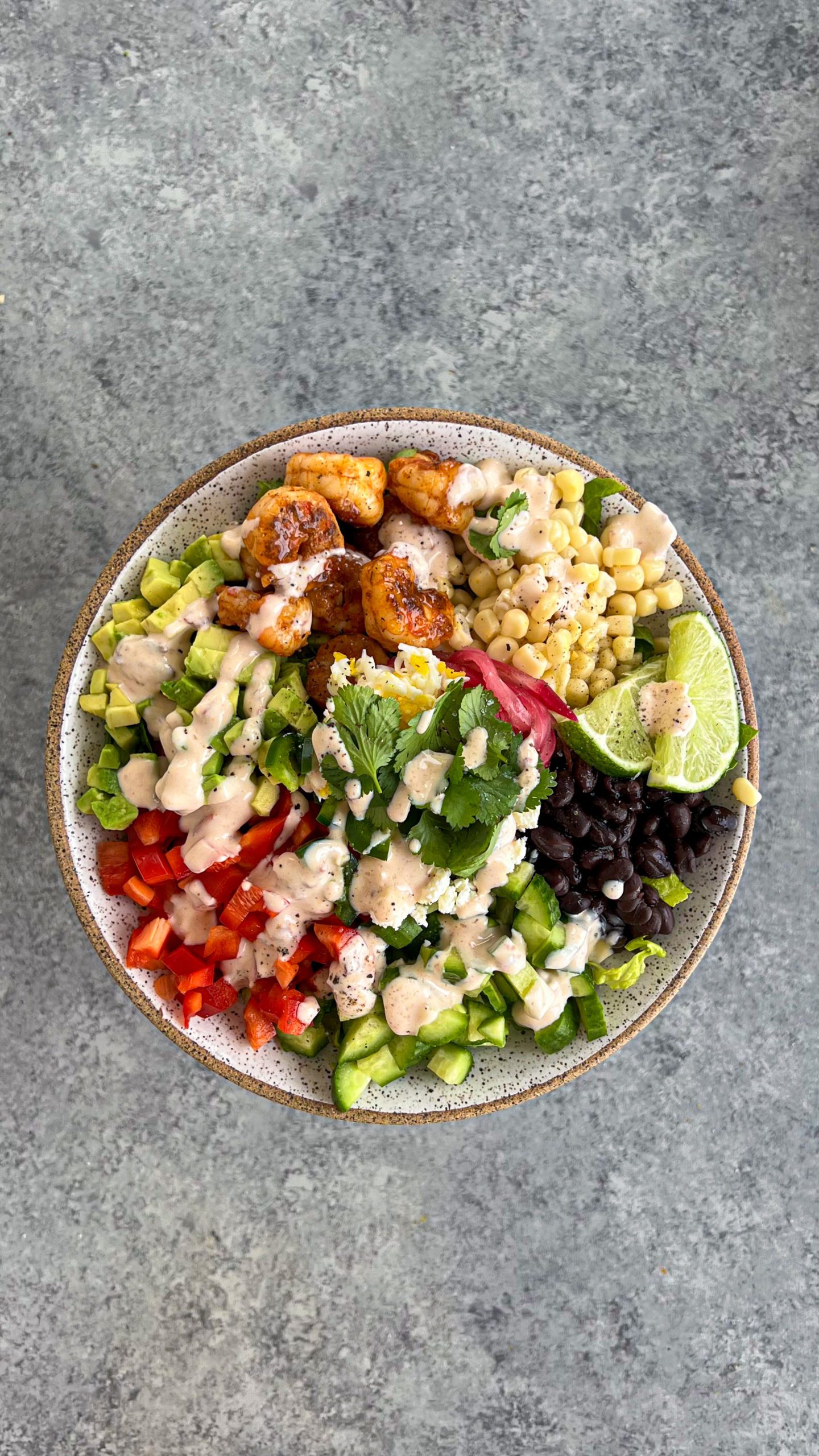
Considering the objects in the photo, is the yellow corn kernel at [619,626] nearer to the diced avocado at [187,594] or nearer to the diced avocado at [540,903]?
the diced avocado at [540,903]

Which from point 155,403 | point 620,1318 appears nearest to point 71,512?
point 155,403

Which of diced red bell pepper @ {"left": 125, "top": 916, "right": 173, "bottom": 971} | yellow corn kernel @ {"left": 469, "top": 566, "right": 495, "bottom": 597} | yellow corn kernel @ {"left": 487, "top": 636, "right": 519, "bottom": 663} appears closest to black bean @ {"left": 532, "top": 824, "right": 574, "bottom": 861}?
yellow corn kernel @ {"left": 487, "top": 636, "right": 519, "bottom": 663}

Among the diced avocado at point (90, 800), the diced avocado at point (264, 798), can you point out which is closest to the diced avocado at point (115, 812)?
the diced avocado at point (90, 800)

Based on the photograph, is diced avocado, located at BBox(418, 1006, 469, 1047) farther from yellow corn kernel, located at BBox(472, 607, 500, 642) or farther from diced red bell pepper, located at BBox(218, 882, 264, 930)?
yellow corn kernel, located at BBox(472, 607, 500, 642)

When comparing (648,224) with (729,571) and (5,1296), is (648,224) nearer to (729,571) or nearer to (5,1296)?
(729,571)

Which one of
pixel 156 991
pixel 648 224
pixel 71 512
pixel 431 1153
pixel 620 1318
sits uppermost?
pixel 648 224

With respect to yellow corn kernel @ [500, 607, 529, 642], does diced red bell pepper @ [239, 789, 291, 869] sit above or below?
below
